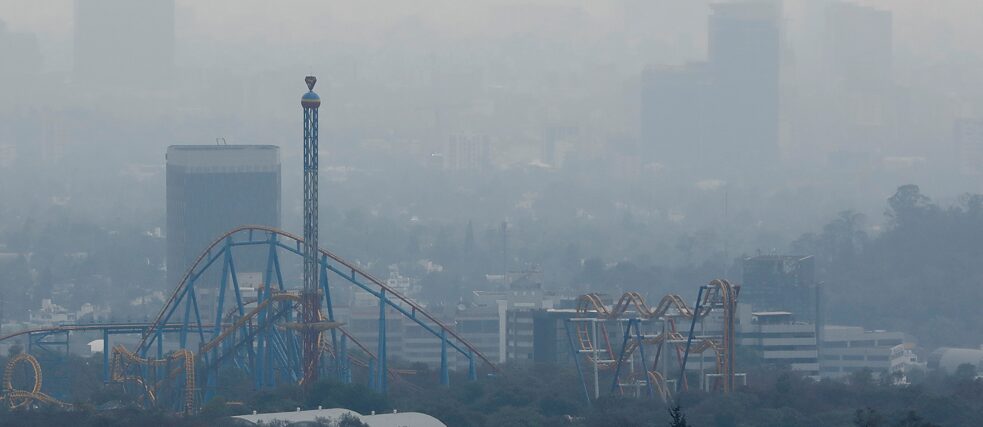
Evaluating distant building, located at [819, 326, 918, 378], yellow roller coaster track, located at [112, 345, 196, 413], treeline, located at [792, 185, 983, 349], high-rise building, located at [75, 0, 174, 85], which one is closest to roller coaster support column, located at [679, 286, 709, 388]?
yellow roller coaster track, located at [112, 345, 196, 413]

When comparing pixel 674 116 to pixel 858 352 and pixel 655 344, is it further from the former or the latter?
pixel 655 344

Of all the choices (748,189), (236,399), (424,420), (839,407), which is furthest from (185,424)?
(748,189)

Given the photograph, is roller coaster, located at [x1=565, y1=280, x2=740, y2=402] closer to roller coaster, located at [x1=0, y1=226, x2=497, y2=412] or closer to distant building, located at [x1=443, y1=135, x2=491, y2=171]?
roller coaster, located at [x1=0, y1=226, x2=497, y2=412]

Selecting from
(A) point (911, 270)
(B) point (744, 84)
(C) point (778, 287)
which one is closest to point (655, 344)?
(C) point (778, 287)

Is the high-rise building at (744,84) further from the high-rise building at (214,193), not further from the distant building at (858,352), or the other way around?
the distant building at (858,352)

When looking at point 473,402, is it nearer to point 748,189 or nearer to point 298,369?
point 298,369
